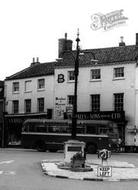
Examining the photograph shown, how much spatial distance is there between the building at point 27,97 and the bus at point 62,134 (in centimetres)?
712

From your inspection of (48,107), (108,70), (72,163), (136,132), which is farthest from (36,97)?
(72,163)

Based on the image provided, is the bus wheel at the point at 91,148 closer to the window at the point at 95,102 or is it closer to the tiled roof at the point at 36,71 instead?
the window at the point at 95,102

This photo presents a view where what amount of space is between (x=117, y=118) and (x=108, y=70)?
510 cm

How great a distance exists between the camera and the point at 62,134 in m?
41.6

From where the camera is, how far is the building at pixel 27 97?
51250 mm

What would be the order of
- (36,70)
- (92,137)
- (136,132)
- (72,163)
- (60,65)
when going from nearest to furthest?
1. (72,163)
2. (92,137)
3. (136,132)
4. (60,65)
5. (36,70)

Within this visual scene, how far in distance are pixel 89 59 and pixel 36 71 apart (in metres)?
7.43

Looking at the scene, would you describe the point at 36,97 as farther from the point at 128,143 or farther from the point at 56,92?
the point at 128,143

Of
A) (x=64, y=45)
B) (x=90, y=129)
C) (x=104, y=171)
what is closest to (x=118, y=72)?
(x=90, y=129)

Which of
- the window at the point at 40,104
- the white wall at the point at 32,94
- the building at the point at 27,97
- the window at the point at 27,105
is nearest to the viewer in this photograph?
the white wall at the point at 32,94

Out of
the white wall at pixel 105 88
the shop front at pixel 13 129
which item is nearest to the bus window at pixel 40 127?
the white wall at pixel 105 88

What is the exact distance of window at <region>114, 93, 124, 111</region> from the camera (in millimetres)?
46344

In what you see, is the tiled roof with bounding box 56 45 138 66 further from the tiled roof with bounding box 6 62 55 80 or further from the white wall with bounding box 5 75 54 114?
the white wall with bounding box 5 75 54 114

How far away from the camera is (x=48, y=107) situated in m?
50.9
